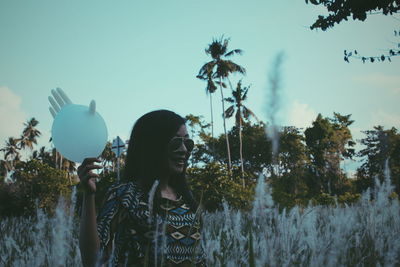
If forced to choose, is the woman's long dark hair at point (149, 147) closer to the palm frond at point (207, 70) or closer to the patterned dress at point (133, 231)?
the patterned dress at point (133, 231)

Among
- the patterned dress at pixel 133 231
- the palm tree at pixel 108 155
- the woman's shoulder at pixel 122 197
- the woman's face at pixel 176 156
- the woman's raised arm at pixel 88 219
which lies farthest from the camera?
the palm tree at pixel 108 155

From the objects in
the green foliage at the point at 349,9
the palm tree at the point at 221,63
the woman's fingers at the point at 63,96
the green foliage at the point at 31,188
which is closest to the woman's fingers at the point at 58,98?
the woman's fingers at the point at 63,96

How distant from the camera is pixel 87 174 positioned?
149cm

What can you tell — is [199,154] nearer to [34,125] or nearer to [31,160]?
[31,160]

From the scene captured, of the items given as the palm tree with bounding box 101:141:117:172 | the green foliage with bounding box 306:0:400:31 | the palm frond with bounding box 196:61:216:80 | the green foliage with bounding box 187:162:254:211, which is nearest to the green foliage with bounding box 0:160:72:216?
the green foliage with bounding box 187:162:254:211

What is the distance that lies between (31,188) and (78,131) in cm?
1247

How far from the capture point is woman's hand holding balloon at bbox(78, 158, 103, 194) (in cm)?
148

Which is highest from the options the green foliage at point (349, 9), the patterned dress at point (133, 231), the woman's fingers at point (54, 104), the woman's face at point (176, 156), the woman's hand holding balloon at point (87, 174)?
the green foliage at point (349, 9)

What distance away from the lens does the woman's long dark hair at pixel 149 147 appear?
2119 millimetres

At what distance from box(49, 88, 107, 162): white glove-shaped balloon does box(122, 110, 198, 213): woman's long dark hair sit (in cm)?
50

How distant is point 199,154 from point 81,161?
133 feet

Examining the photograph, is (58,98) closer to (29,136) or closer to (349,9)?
(349,9)

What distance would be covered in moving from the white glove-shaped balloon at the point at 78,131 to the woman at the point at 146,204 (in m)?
0.10

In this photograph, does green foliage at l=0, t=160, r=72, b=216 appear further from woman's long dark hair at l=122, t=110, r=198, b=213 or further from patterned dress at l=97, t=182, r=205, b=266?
patterned dress at l=97, t=182, r=205, b=266
